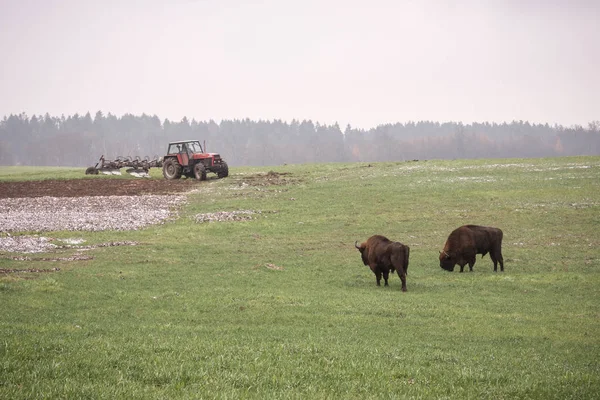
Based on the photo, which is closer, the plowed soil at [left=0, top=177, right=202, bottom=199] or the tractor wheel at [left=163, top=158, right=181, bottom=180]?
the plowed soil at [left=0, top=177, right=202, bottom=199]

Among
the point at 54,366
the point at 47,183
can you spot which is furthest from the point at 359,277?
the point at 47,183

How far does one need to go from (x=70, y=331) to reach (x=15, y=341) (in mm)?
2761

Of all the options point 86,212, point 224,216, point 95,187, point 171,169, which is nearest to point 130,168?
point 171,169

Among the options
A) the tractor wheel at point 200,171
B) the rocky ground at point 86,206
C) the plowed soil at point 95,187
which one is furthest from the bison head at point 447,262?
A: the tractor wheel at point 200,171

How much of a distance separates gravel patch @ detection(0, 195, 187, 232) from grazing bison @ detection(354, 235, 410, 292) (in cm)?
1835

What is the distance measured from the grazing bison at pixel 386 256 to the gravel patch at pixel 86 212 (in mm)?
18351

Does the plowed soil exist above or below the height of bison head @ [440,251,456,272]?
above

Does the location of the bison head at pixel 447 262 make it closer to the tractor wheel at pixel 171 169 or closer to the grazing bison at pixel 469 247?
the grazing bison at pixel 469 247

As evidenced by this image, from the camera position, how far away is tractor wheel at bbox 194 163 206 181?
197 feet

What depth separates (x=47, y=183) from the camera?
192 feet

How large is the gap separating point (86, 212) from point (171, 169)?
21513mm

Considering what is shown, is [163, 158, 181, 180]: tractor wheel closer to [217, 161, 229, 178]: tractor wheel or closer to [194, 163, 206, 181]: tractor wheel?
[194, 163, 206, 181]: tractor wheel

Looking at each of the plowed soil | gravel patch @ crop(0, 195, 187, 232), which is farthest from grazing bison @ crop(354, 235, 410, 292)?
the plowed soil

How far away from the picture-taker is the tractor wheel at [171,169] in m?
61.4
